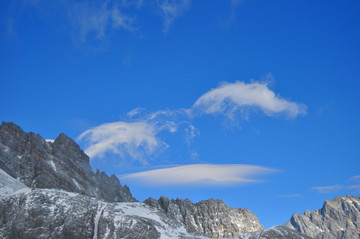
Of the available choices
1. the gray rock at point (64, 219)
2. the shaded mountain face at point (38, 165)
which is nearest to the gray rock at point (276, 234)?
→ the gray rock at point (64, 219)

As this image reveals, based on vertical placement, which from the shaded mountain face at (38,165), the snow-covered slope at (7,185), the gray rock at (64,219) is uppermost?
the shaded mountain face at (38,165)

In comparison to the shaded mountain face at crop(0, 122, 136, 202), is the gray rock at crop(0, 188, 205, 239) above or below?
below

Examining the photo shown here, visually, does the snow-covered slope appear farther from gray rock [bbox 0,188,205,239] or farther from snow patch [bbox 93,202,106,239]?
snow patch [bbox 93,202,106,239]

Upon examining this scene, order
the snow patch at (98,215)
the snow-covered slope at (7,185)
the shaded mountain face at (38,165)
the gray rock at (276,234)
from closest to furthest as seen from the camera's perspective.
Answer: the snow patch at (98,215) → the gray rock at (276,234) → the snow-covered slope at (7,185) → the shaded mountain face at (38,165)

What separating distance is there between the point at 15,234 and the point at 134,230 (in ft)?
94.1

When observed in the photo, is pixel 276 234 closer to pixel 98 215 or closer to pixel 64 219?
pixel 98 215

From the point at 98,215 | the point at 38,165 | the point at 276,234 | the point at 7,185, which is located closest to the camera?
the point at 98,215

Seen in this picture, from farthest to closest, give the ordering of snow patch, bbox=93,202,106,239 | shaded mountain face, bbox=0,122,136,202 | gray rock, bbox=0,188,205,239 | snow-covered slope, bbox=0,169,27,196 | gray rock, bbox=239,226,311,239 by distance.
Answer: shaded mountain face, bbox=0,122,136,202 → snow-covered slope, bbox=0,169,27,196 → gray rock, bbox=239,226,311,239 → snow patch, bbox=93,202,106,239 → gray rock, bbox=0,188,205,239

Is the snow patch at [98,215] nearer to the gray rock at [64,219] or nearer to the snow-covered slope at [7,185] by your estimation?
the gray rock at [64,219]

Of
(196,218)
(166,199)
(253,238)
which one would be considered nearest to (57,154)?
(166,199)

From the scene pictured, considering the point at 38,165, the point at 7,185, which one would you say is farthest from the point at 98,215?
the point at 38,165

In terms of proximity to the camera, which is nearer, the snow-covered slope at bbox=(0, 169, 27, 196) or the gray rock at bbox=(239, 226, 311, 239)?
the gray rock at bbox=(239, 226, 311, 239)

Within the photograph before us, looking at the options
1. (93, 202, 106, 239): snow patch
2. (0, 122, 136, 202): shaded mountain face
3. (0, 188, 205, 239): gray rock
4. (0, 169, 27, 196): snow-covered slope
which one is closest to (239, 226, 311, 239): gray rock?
(0, 188, 205, 239): gray rock

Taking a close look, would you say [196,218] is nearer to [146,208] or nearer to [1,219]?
[146,208]
